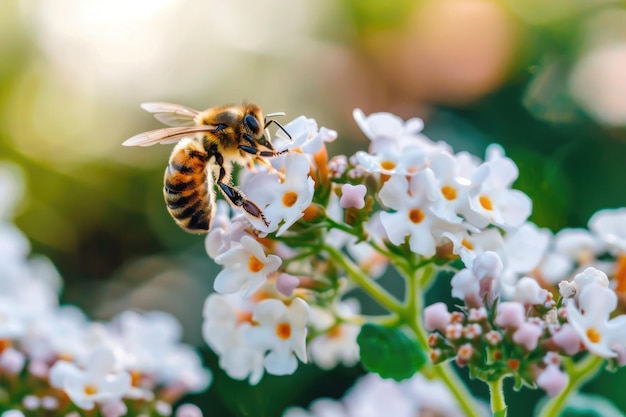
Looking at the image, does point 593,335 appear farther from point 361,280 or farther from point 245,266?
point 245,266

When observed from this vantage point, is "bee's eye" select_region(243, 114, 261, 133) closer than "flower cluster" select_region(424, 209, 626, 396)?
No

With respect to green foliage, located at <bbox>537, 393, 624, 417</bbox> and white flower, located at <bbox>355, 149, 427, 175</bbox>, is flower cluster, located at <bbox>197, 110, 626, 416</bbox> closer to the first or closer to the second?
white flower, located at <bbox>355, 149, 427, 175</bbox>

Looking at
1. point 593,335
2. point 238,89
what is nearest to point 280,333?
point 593,335

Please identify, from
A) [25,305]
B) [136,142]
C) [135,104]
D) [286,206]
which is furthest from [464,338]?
[135,104]

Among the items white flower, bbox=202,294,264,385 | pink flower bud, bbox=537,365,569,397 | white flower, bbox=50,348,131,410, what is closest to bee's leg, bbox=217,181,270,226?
white flower, bbox=202,294,264,385

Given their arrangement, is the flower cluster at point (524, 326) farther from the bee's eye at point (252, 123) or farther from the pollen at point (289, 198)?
the bee's eye at point (252, 123)
